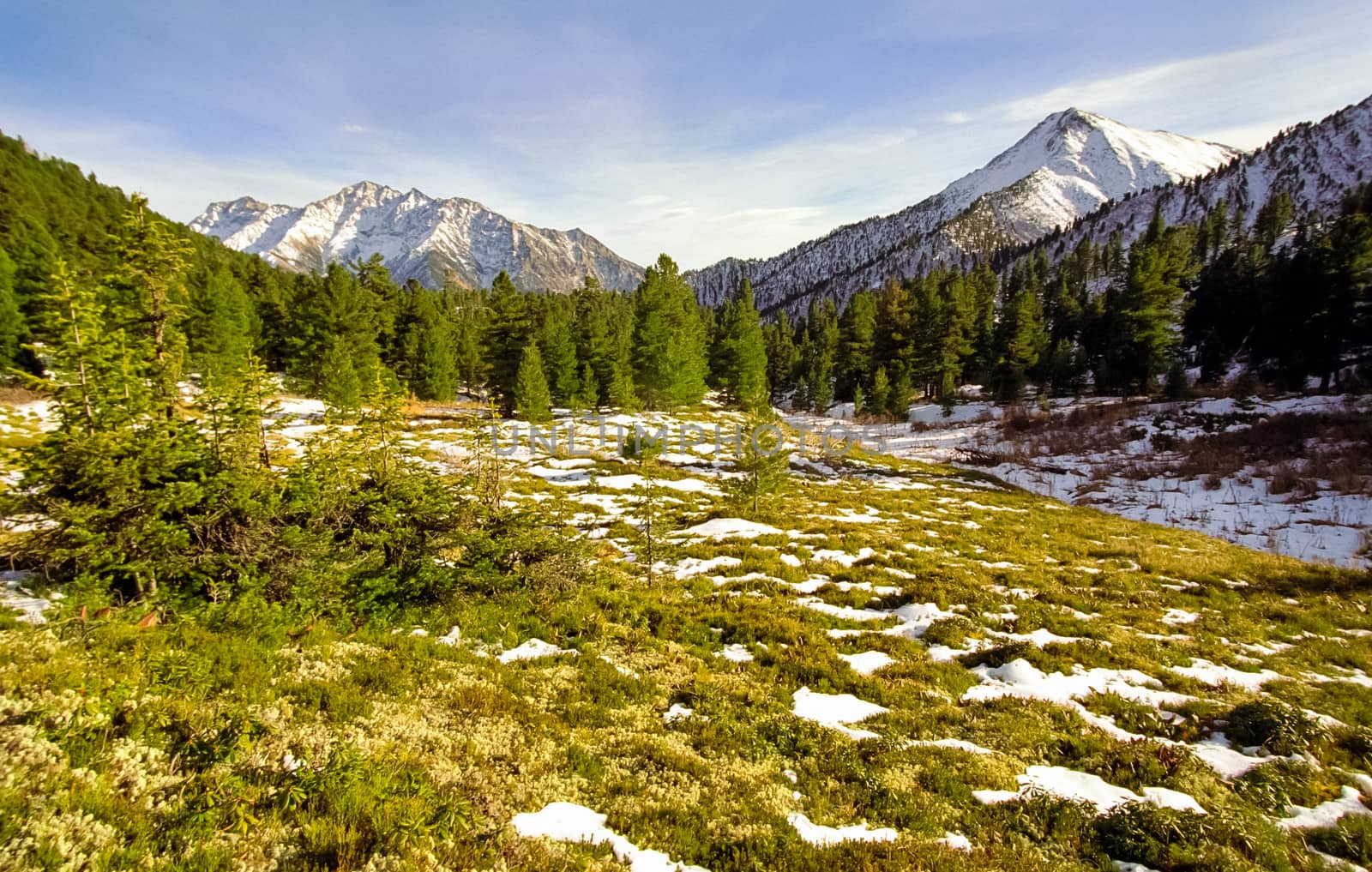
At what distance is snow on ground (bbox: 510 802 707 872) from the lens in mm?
4625

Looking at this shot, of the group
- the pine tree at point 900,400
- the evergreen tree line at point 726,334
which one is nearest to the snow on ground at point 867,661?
the evergreen tree line at point 726,334

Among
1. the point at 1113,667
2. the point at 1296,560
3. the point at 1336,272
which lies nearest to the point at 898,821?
the point at 1113,667

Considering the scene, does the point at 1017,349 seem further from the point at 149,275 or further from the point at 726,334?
the point at 149,275

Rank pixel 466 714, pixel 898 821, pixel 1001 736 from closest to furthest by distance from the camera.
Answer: pixel 898 821 → pixel 466 714 → pixel 1001 736

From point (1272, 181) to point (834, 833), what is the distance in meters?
223

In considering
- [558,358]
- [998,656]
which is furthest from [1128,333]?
[998,656]

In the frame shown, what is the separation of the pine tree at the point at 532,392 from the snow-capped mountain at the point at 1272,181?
522ft

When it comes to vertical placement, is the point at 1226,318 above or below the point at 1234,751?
above

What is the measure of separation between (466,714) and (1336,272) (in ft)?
189

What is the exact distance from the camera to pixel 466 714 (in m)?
6.61

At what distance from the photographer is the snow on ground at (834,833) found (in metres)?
5.13

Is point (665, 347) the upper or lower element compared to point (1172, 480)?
upper

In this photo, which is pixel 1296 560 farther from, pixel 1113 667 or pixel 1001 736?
pixel 1001 736

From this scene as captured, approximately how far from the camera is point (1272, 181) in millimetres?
145375
